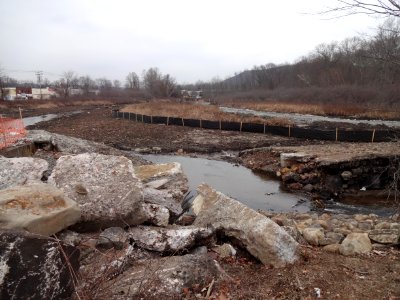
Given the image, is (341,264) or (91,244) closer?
(91,244)

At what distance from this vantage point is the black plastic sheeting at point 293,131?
18.3 m

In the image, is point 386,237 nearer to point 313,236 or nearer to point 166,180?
point 313,236

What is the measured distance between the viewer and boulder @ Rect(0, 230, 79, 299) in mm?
2592

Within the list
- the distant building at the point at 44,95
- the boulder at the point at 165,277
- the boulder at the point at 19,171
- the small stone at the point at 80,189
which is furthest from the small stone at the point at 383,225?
the distant building at the point at 44,95

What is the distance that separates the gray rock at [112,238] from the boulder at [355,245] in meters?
3.10

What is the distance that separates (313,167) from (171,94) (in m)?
59.3

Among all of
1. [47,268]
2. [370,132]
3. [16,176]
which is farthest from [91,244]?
[370,132]

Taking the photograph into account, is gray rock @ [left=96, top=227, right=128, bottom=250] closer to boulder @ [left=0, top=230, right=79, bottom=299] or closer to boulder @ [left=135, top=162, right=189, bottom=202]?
boulder @ [left=0, top=230, right=79, bottom=299]

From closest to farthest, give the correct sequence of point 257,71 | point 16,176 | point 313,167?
point 16,176 → point 313,167 → point 257,71

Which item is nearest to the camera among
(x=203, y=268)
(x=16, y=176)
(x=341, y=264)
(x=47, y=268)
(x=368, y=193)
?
(x=47, y=268)

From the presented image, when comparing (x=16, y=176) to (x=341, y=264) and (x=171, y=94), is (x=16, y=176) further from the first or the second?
(x=171, y=94)

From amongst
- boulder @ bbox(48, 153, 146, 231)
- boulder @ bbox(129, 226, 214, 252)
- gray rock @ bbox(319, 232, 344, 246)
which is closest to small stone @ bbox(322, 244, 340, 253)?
gray rock @ bbox(319, 232, 344, 246)

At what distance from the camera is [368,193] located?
11.6 m

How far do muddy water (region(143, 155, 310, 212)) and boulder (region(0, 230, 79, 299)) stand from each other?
7697 mm
